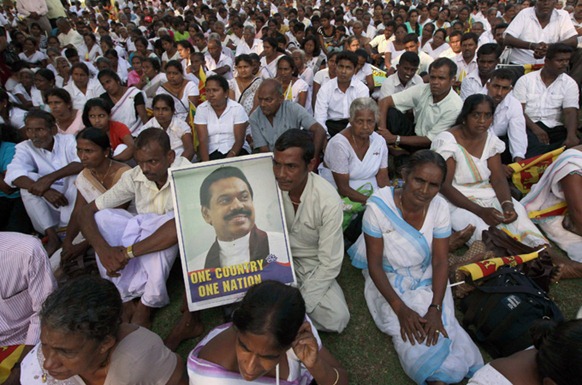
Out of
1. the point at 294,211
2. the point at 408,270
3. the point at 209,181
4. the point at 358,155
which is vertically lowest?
the point at 408,270

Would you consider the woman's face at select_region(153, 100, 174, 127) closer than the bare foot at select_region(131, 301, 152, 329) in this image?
No

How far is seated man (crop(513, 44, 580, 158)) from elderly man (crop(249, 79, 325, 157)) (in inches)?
103

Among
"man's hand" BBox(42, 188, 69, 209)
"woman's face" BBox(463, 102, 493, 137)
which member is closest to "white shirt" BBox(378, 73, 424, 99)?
"woman's face" BBox(463, 102, 493, 137)

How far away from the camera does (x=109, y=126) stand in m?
4.72

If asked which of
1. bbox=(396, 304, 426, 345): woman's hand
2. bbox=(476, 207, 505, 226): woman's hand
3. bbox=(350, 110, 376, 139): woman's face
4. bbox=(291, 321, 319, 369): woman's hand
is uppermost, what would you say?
bbox=(350, 110, 376, 139): woman's face

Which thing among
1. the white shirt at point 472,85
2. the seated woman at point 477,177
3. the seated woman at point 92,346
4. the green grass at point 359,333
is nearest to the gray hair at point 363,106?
the seated woman at point 477,177

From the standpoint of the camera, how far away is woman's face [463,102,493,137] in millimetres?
3525

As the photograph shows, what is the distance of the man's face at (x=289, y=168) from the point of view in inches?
101

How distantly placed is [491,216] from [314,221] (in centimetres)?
180

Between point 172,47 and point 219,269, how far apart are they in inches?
291

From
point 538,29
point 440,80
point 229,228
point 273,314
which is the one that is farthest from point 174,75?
point 538,29

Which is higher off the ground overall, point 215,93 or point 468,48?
point 468,48

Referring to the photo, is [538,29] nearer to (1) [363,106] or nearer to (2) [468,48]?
(2) [468,48]

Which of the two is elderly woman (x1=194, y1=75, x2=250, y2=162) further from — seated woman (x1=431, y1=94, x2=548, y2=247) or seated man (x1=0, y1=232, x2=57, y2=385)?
seated man (x1=0, y1=232, x2=57, y2=385)
